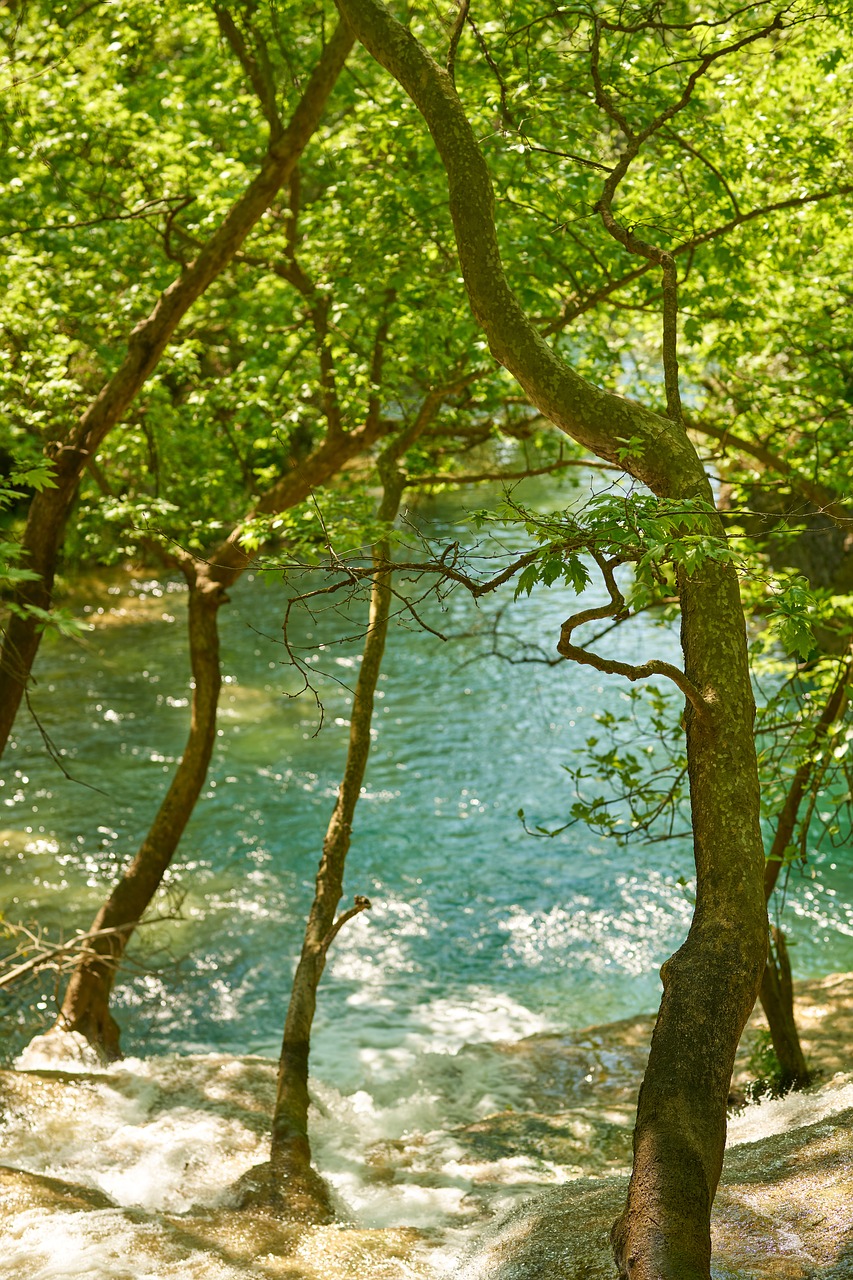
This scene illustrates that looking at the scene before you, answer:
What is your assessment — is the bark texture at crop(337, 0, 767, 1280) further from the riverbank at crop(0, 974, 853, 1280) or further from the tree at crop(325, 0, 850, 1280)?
the riverbank at crop(0, 974, 853, 1280)

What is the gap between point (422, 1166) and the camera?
5809 millimetres

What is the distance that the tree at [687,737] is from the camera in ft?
8.16

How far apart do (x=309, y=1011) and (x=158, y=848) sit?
2.54 m

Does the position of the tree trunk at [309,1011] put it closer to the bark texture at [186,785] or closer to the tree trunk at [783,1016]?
the bark texture at [186,785]

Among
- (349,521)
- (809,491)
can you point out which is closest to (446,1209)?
(349,521)

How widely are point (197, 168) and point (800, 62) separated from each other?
5042 mm

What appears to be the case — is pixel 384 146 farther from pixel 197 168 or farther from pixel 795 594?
pixel 795 594

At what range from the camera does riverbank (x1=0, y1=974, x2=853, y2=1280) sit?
3.71 m

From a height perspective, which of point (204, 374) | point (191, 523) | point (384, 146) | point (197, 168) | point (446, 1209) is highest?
point (204, 374)

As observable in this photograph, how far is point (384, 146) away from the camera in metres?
7.82

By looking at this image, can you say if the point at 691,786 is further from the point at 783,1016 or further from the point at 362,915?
the point at 362,915

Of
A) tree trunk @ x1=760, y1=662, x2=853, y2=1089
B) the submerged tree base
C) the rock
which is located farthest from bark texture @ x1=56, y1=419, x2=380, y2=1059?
the rock

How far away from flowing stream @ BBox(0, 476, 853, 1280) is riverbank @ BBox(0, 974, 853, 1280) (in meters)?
0.03

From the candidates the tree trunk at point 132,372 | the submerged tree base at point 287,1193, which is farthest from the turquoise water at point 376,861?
the submerged tree base at point 287,1193
